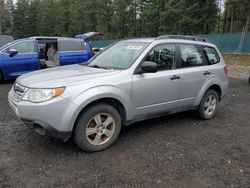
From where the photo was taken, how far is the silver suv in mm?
3676

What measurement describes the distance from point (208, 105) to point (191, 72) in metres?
1.01

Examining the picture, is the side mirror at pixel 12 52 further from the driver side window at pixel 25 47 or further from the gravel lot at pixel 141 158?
the gravel lot at pixel 141 158

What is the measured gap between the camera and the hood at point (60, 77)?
3787mm

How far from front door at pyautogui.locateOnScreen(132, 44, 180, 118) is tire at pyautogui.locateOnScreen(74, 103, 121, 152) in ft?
1.55

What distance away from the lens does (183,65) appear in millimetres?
5121

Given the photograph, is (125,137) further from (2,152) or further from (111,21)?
(111,21)

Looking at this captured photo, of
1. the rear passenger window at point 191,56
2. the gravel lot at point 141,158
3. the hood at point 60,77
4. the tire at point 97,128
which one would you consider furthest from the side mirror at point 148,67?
the gravel lot at point 141,158

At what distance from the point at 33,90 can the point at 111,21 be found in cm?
4299

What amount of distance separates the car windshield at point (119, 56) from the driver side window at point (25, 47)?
5.22 m

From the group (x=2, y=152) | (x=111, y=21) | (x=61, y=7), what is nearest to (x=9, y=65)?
(x=2, y=152)

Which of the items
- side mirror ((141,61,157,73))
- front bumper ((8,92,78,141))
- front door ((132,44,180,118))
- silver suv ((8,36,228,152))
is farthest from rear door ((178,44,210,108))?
front bumper ((8,92,78,141))

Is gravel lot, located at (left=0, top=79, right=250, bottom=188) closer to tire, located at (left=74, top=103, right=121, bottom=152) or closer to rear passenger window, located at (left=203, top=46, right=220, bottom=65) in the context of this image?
tire, located at (left=74, top=103, right=121, bottom=152)

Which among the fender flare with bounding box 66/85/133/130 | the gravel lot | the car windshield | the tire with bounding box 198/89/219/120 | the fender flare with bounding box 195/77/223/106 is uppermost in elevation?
the car windshield

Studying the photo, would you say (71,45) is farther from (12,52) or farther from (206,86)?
(206,86)
